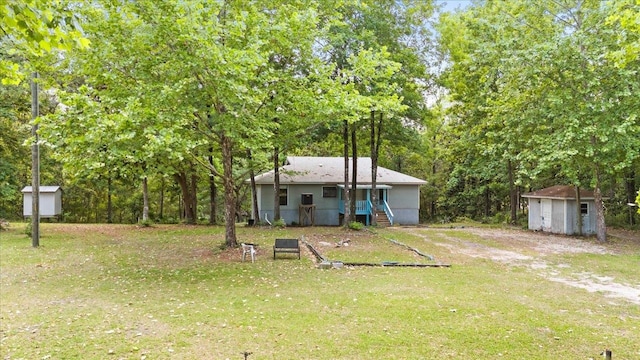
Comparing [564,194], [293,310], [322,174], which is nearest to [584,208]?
[564,194]

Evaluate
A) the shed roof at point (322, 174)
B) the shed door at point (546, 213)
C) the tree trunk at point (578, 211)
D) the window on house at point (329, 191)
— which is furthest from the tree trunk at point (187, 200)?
the tree trunk at point (578, 211)

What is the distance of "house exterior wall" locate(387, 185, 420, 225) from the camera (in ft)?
90.0

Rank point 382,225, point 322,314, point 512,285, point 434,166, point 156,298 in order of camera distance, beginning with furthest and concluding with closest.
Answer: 1. point 434,166
2. point 382,225
3. point 512,285
4. point 156,298
5. point 322,314

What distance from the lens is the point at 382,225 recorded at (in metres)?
24.8

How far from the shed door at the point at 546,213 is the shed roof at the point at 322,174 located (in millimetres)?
7394

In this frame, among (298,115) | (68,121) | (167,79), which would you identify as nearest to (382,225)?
(298,115)

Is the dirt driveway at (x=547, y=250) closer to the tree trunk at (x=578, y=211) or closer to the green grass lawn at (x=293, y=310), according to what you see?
the green grass lawn at (x=293, y=310)

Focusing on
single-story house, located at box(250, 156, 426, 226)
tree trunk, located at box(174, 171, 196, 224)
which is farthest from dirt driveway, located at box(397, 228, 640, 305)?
tree trunk, located at box(174, 171, 196, 224)

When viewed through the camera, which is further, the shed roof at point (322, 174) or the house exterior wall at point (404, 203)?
the house exterior wall at point (404, 203)

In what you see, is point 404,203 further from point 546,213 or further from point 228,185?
point 228,185

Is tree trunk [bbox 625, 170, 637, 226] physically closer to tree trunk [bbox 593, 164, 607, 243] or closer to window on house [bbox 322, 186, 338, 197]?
tree trunk [bbox 593, 164, 607, 243]

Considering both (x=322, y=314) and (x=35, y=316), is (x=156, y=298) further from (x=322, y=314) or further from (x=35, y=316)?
(x=322, y=314)

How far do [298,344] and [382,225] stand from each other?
1929 cm

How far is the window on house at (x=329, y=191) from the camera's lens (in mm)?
26500
